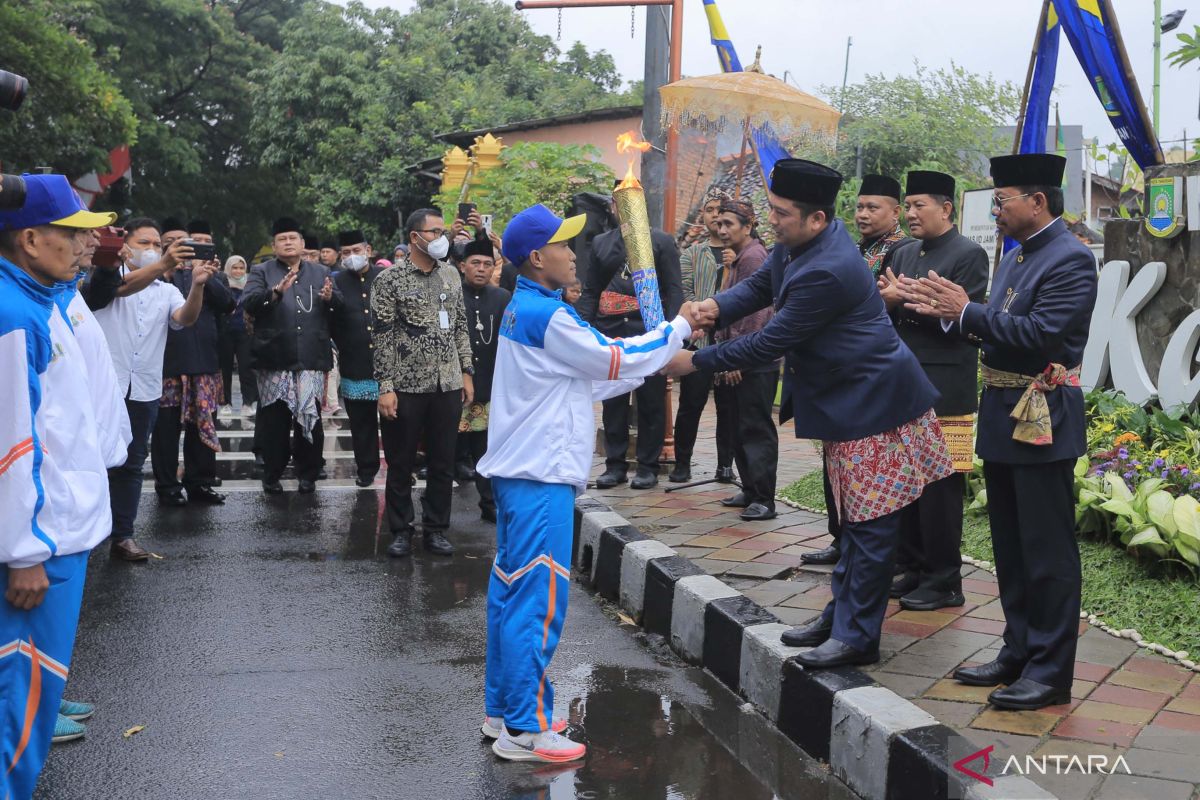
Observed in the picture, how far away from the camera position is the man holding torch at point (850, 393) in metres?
4.63

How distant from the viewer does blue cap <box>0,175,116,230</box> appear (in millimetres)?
3578

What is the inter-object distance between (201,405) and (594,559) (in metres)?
3.67

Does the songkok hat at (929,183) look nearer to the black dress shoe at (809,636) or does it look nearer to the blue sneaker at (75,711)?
the black dress shoe at (809,636)

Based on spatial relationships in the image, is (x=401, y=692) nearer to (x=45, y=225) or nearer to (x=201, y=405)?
(x=45, y=225)

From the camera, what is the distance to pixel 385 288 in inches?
294

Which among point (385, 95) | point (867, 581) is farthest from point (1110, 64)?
point (385, 95)

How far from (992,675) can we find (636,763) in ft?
4.75

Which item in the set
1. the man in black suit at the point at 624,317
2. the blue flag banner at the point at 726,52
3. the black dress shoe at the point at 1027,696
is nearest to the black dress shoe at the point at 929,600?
the black dress shoe at the point at 1027,696

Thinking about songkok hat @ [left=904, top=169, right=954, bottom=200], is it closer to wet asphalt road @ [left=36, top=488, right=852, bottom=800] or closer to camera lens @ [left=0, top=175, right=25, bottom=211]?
wet asphalt road @ [left=36, top=488, right=852, bottom=800]

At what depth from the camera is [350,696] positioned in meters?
4.97

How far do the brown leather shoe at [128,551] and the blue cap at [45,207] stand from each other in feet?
13.2

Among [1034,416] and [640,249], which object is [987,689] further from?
[640,249]

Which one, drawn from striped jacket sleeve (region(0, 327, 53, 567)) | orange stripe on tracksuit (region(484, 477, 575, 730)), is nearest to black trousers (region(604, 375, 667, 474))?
orange stripe on tracksuit (region(484, 477, 575, 730))

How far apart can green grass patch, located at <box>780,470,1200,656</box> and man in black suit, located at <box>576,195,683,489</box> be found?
2.93 m
